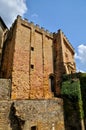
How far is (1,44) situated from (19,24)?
412cm

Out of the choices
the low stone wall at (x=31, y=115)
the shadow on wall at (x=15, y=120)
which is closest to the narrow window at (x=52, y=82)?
the low stone wall at (x=31, y=115)

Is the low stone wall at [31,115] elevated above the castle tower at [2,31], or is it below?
below

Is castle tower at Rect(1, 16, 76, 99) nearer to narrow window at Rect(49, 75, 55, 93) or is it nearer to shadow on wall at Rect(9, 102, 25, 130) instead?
narrow window at Rect(49, 75, 55, 93)

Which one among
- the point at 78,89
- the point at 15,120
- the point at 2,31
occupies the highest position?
the point at 2,31

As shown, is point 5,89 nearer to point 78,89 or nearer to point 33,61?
point 33,61

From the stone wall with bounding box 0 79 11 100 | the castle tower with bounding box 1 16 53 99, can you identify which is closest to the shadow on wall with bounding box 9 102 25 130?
the stone wall with bounding box 0 79 11 100

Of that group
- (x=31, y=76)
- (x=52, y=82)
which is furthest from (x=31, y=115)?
(x=52, y=82)

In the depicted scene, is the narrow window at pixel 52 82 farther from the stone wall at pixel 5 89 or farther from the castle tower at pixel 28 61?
the stone wall at pixel 5 89

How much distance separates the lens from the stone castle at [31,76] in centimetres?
1362

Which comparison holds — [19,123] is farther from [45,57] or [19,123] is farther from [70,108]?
[45,57]

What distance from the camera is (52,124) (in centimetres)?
1538

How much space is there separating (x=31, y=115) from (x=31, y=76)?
628 cm

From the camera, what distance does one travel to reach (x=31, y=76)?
19.6 metres

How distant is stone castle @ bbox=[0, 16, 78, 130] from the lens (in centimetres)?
1362
